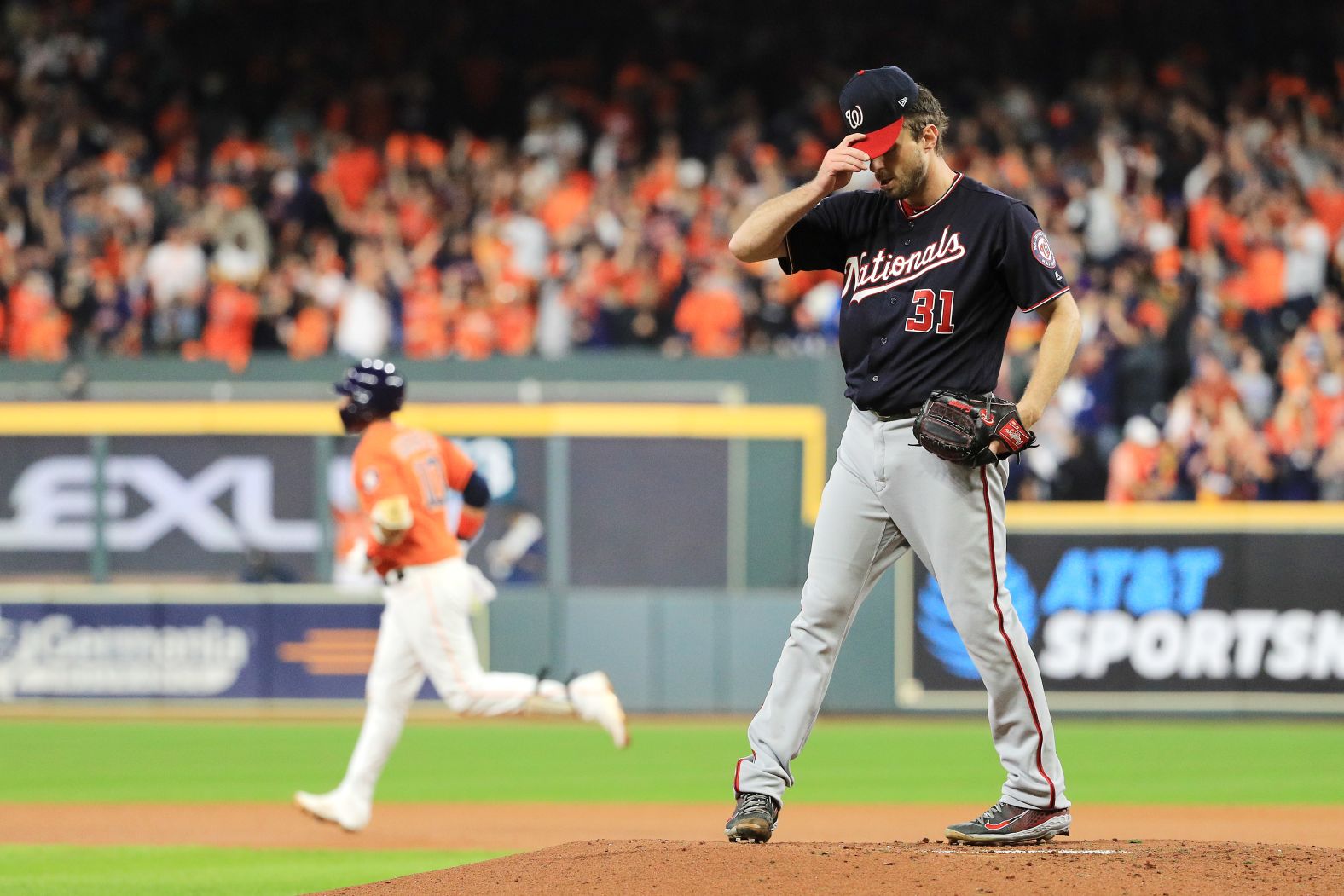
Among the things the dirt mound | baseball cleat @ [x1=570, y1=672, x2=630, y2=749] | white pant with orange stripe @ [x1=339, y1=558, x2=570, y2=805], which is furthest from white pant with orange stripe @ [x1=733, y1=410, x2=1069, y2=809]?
baseball cleat @ [x1=570, y1=672, x2=630, y2=749]

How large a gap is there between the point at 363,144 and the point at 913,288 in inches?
516

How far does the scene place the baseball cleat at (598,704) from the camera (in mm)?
7785

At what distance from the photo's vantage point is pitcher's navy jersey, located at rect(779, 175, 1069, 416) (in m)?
4.91

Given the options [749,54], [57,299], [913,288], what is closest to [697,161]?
[749,54]

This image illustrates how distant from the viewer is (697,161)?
17125 millimetres

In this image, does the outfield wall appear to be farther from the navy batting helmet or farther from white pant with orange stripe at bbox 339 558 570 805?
the navy batting helmet

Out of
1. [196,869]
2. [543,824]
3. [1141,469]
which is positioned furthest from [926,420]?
[1141,469]

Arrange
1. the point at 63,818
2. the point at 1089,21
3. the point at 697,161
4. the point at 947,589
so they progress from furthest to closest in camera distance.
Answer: the point at 1089,21 → the point at 697,161 → the point at 63,818 → the point at 947,589

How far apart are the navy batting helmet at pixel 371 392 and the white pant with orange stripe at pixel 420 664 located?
2.19ft

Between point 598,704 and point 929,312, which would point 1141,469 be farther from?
point 929,312

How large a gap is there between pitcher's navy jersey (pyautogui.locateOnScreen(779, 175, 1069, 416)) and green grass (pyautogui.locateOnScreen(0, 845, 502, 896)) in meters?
2.46

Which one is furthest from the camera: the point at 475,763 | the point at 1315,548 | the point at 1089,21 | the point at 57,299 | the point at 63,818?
the point at 1089,21

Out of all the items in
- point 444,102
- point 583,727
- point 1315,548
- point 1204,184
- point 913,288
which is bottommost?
point 583,727

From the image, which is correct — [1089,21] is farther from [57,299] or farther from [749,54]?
[57,299]
